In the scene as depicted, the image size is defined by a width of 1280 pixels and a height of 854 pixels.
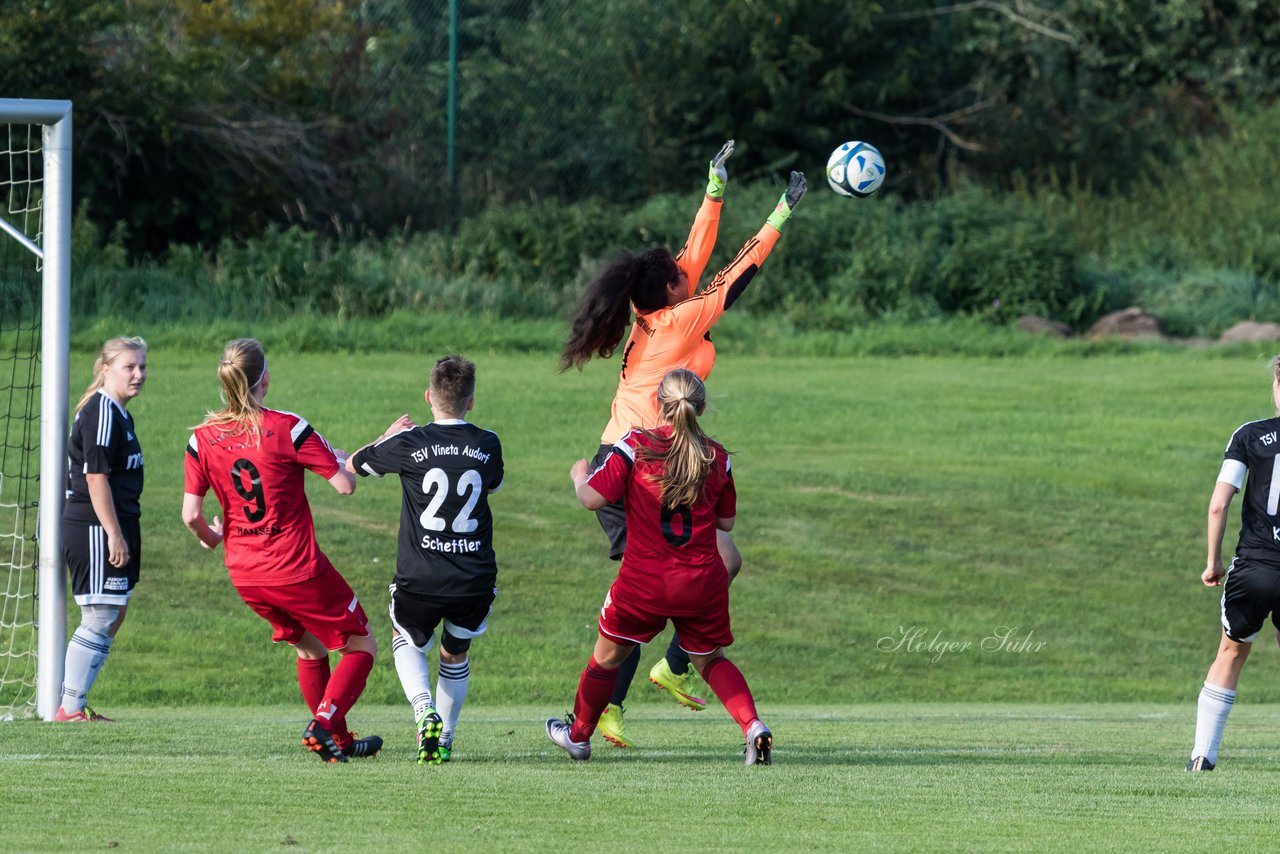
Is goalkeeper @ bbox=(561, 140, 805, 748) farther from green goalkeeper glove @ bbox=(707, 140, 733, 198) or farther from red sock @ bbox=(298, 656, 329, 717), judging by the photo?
red sock @ bbox=(298, 656, 329, 717)

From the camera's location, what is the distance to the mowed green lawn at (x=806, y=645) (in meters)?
5.61

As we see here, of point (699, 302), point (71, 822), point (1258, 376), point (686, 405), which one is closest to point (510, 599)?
point (699, 302)

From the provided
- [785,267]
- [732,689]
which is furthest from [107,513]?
[785,267]

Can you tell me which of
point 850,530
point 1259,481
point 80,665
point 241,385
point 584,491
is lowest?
point 850,530

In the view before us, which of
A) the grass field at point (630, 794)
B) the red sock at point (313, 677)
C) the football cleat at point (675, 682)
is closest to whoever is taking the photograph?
the grass field at point (630, 794)

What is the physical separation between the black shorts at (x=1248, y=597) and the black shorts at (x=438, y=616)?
300 centimetres

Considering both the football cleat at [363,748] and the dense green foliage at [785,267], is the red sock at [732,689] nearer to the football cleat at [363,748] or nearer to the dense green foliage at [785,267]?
the football cleat at [363,748]

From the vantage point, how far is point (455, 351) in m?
21.5

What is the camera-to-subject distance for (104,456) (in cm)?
813

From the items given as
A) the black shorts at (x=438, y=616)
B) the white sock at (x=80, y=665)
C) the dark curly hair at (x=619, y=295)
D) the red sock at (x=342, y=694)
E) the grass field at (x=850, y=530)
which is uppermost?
the dark curly hair at (x=619, y=295)

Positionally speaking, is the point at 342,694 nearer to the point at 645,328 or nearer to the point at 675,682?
the point at 675,682

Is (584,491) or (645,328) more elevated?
(645,328)

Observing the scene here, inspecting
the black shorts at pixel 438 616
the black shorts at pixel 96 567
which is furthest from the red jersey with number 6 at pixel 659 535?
the black shorts at pixel 96 567

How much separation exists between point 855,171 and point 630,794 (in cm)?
477
